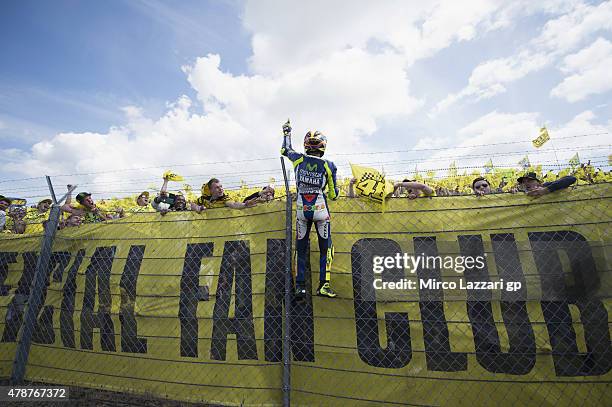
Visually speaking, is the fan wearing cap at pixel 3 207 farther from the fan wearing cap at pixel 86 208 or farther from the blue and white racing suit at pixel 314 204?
the blue and white racing suit at pixel 314 204

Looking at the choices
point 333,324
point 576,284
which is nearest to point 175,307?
point 333,324

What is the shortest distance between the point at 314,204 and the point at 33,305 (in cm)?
407

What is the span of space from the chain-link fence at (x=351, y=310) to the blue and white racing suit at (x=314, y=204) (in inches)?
6.4

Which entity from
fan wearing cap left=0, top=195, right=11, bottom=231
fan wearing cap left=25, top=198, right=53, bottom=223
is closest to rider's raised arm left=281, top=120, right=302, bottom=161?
fan wearing cap left=25, top=198, right=53, bottom=223

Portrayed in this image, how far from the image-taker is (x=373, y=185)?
4090 millimetres

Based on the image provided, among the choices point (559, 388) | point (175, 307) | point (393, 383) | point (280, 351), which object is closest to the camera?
point (559, 388)

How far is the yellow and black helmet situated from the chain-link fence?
2.61 feet

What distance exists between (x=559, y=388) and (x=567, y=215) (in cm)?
178

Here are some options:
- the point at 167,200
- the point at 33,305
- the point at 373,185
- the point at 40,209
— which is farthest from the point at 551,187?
the point at 40,209

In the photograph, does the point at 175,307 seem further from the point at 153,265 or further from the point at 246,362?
the point at 246,362

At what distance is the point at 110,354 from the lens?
4.30 meters

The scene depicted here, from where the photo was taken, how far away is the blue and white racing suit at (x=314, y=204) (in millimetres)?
3871

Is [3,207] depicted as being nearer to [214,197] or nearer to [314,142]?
[214,197]

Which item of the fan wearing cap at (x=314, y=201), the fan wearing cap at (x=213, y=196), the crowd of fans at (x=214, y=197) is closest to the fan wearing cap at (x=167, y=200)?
the crowd of fans at (x=214, y=197)
